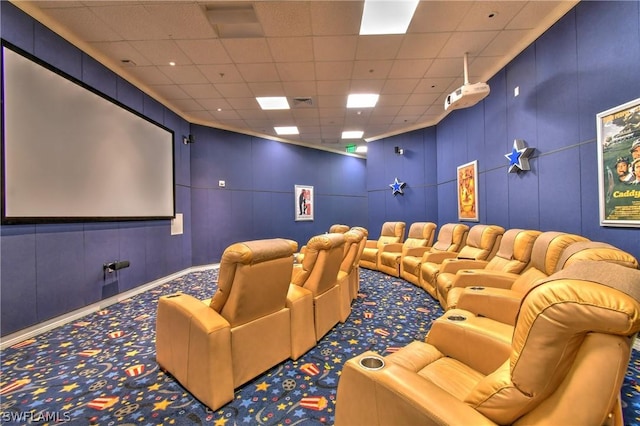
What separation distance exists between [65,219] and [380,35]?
182 inches

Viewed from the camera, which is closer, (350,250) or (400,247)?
(350,250)

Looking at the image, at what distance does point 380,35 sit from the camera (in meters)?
3.41

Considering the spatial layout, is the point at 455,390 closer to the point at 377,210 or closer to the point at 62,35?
the point at 62,35

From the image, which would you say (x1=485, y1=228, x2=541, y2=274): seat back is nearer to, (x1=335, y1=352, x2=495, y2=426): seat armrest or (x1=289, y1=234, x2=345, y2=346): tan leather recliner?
A: (x1=289, y1=234, x2=345, y2=346): tan leather recliner

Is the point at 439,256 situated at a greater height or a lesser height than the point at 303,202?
lesser

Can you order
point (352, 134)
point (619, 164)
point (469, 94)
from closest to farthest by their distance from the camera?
point (619, 164) → point (469, 94) → point (352, 134)

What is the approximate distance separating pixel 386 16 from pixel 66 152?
4271mm

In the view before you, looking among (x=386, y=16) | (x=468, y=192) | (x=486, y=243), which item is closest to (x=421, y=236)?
(x=468, y=192)

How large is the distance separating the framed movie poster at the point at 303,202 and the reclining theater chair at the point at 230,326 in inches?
247

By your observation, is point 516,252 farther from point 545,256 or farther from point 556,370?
point 556,370

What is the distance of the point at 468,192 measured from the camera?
5238 mm

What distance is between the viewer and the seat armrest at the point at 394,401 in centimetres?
87

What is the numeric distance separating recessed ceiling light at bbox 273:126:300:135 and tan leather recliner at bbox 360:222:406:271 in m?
3.61

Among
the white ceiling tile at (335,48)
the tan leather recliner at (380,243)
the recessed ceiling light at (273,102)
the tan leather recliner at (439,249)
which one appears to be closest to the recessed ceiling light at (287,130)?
the recessed ceiling light at (273,102)
